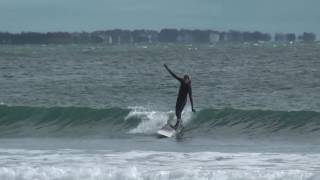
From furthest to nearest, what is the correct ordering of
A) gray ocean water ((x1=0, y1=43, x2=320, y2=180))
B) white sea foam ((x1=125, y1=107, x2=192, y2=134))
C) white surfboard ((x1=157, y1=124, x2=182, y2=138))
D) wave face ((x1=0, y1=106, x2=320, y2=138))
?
white sea foam ((x1=125, y1=107, x2=192, y2=134)) < wave face ((x1=0, y1=106, x2=320, y2=138)) < white surfboard ((x1=157, y1=124, x2=182, y2=138)) < gray ocean water ((x1=0, y1=43, x2=320, y2=180))

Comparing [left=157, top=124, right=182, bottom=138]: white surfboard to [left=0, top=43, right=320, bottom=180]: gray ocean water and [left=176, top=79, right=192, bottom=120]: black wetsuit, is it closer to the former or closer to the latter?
[left=0, top=43, right=320, bottom=180]: gray ocean water

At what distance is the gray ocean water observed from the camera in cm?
1700

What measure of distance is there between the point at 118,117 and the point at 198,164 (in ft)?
38.0

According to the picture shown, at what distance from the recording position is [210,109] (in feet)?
94.0

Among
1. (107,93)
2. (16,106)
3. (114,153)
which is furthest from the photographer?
(107,93)

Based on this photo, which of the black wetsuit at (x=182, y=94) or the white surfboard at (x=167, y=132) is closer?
the white surfboard at (x=167, y=132)

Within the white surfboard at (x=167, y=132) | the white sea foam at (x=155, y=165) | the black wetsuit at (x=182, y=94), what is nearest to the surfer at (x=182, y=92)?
the black wetsuit at (x=182, y=94)

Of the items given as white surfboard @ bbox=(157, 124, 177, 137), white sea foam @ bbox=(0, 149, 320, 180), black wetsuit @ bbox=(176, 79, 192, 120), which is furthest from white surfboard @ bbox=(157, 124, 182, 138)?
white sea foam @ bbox=(0, 149, 320, 180)

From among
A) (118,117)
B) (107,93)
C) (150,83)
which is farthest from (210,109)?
(150,83)

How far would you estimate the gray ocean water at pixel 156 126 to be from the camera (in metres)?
17.0

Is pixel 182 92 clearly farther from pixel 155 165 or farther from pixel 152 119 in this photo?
pixel 155 165

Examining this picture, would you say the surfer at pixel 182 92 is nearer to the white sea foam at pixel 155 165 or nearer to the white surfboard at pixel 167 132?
the white surfboard at pixel 167 132

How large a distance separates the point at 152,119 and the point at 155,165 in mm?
10342

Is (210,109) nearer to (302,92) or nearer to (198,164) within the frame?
(302,92)
